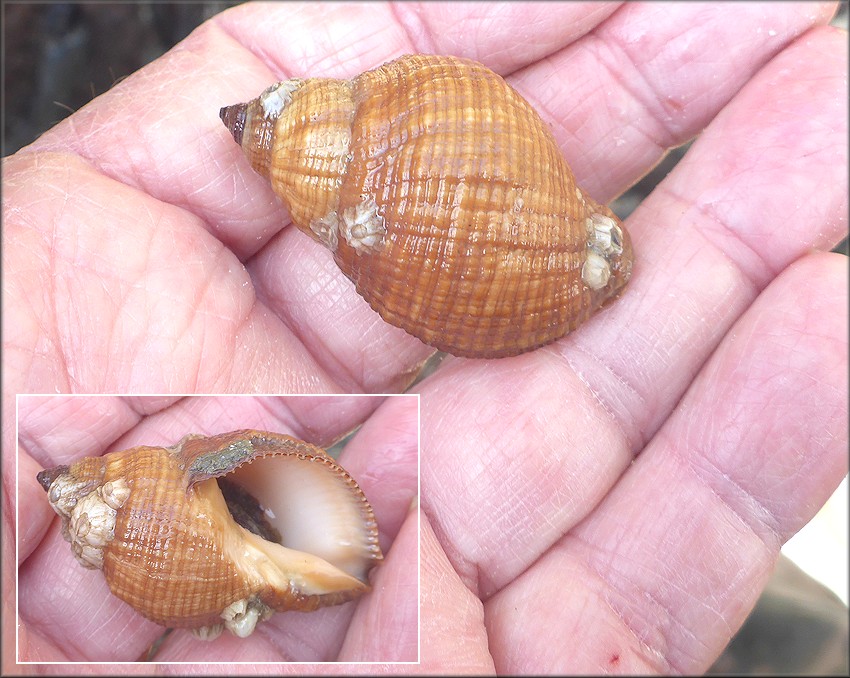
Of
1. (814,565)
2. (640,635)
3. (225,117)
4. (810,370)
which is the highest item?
(225,117)

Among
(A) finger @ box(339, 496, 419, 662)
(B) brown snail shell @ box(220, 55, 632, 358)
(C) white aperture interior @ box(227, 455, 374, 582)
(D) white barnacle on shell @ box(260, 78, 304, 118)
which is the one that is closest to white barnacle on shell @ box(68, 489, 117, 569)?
(C) white aperture interior @ box(227, 455, 374, 582)

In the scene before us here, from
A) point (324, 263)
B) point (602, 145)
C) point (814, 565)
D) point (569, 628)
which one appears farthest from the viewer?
point (814, 565)

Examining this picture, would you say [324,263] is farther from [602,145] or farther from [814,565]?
[814,565]

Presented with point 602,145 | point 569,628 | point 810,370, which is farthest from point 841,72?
point 569,628

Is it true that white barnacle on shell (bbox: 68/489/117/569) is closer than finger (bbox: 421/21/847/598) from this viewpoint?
Yes

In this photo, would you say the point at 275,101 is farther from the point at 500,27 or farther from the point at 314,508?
the point at 314,508

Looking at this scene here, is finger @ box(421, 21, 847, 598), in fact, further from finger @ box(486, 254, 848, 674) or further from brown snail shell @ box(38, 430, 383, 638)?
brown snail shell @ box(38, 430, 383, 638)

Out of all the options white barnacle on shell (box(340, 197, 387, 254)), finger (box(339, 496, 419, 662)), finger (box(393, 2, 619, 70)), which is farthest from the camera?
finger (box(393, 2, 619, 70))

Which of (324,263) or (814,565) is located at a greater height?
(324,263)

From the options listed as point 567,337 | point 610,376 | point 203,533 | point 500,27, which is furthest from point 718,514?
point 500,27
